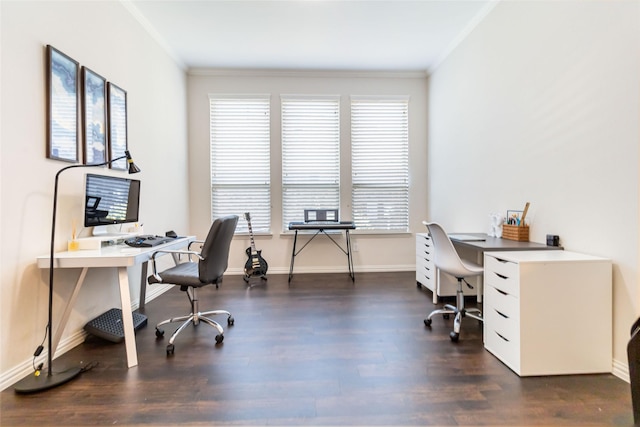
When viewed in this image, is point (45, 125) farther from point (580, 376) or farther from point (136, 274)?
point (580, 376)

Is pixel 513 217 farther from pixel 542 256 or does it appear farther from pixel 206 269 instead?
pixel 206 269

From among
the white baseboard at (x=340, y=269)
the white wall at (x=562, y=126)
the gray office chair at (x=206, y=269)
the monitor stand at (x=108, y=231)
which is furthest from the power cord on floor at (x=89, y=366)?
the white wall at (x=562, y=126)

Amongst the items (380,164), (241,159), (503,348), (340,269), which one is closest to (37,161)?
(241,159)

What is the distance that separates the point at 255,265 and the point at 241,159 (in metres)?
1.61

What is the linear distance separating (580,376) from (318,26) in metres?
3.82

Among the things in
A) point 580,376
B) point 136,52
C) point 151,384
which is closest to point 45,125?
point 136,52

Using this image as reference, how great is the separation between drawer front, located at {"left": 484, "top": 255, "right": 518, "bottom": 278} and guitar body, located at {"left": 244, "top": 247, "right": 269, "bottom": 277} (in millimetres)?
2924

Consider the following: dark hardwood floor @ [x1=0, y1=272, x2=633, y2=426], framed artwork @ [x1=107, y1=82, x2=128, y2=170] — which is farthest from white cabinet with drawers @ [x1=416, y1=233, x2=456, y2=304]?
framed artwork @ [x1=107, y1=82, x2=128, y2=170]

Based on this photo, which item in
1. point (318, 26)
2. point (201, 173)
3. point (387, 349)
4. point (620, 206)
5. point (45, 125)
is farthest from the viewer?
point (201, 173)

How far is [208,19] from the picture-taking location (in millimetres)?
3137

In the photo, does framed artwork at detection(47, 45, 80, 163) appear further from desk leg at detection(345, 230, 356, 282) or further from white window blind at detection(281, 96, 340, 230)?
desk leg at detection(345, 230, 356, 282)

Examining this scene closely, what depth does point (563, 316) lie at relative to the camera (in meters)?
1.74

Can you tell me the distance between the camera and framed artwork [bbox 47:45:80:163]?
193 cm

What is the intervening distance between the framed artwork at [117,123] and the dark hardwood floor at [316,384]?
159cm
